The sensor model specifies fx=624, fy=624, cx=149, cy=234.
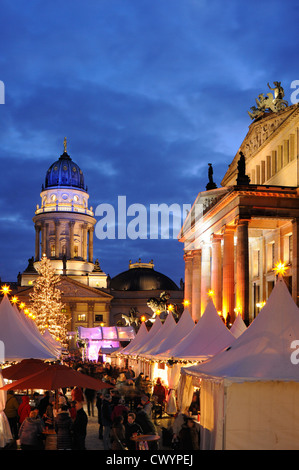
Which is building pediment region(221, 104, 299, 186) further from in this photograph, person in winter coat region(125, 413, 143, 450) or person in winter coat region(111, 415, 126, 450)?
person in winter coat region(111, 415, 126, 450)

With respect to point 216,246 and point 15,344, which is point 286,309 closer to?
point 15,344

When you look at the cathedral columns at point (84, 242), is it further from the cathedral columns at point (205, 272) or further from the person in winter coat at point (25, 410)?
the person in winter coat at point (25, 410)

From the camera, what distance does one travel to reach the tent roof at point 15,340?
81.2ft

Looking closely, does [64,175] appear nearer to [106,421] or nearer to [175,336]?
[175,336]

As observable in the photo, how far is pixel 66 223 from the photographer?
118875 millimetres

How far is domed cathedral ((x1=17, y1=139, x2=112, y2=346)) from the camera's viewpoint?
379ft

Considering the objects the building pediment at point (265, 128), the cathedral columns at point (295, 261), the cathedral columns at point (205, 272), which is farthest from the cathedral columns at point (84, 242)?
the cathedral columns at point (295, 261)

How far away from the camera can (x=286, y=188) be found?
43.2 m

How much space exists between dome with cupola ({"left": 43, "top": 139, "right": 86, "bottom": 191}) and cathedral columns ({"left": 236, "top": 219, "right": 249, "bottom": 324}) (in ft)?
268

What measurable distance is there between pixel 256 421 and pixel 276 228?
35336mm

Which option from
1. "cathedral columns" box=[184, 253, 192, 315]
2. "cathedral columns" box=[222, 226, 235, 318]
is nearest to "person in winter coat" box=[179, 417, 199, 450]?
"cathedral columns" box=[222, 226, 235, 318]

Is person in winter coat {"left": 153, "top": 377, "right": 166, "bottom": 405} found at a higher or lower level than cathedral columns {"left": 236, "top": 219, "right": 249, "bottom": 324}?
lower

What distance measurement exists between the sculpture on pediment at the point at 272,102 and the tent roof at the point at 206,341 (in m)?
28.5
